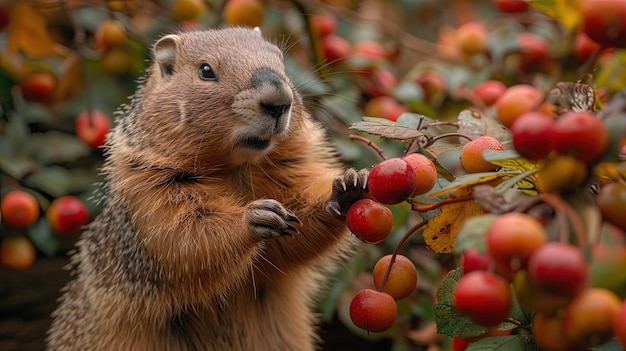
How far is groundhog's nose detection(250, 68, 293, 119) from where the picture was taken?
2.42 metres

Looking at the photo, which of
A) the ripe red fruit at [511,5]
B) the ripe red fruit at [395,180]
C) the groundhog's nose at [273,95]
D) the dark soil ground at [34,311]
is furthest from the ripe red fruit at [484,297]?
the ripe red fruit at [511,5]

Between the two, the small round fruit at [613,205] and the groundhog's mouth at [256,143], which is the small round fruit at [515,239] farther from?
the groundhog's mouth at [256,143]

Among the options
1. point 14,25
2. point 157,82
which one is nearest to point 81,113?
point 14,25

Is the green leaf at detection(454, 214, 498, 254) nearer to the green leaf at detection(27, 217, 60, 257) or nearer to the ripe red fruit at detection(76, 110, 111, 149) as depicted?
the green leaf at detection(27, 217, 60, 257)

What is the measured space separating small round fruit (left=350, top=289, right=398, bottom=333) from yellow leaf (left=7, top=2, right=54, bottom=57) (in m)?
2.22

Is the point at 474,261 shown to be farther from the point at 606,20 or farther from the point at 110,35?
the point at 110,35

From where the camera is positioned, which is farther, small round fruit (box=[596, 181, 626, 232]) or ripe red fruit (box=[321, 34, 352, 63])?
ripe red fruit (box=[321, 34, 352, 63])

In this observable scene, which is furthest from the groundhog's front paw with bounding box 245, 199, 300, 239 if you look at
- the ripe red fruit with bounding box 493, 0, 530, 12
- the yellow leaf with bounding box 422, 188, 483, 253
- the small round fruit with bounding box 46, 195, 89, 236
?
the ripe red fruit with bounding box 493, 0, 530, 12

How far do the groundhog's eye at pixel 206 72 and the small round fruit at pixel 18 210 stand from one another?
3.36 ft

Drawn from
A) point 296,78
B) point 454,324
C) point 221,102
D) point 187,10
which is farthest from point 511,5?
point 454,324

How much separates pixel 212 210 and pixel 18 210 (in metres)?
1.10

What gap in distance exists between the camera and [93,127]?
12.4 ft

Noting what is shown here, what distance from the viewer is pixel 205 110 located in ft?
8.64

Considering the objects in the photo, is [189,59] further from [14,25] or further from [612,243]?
[612,243]
